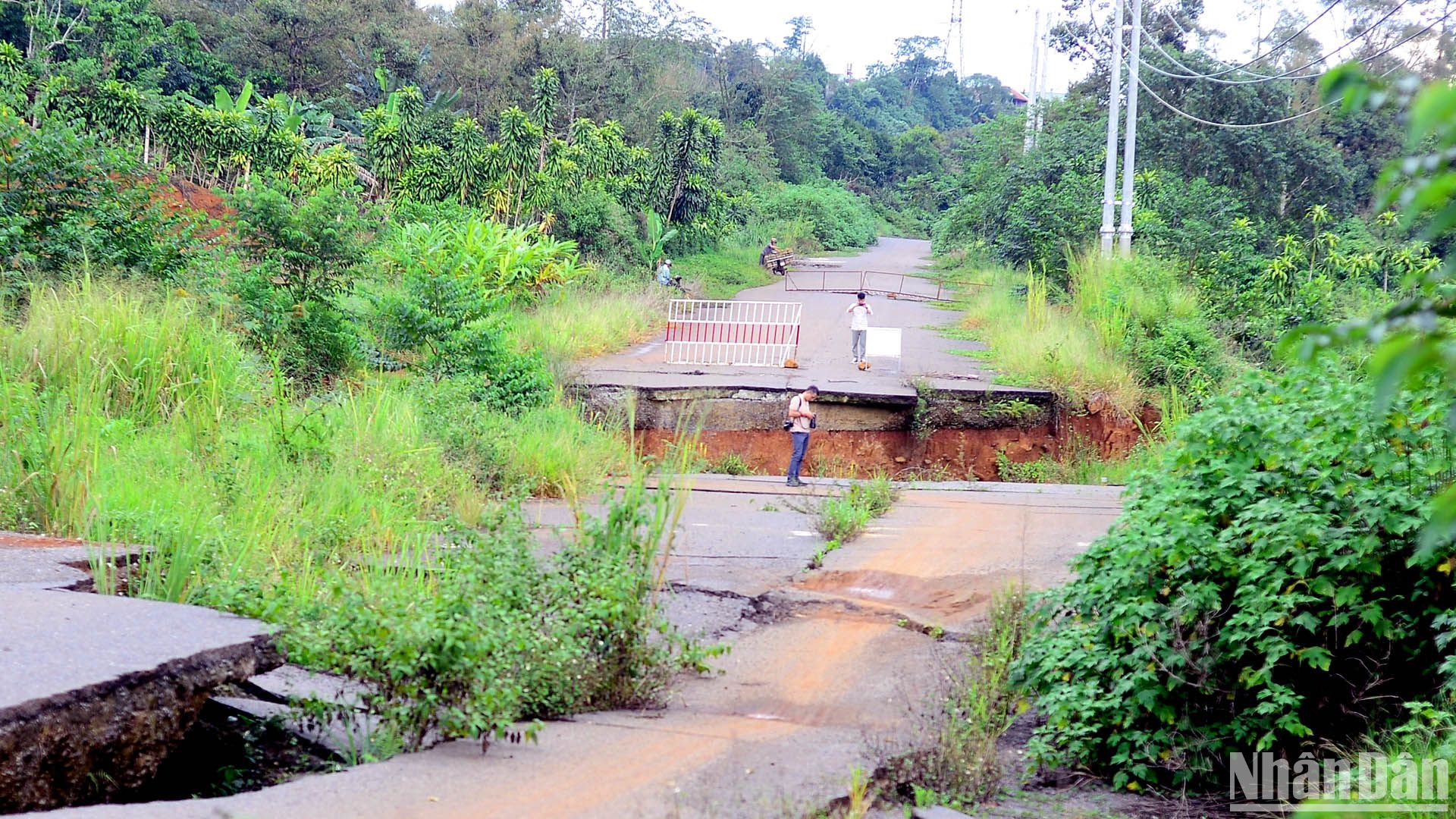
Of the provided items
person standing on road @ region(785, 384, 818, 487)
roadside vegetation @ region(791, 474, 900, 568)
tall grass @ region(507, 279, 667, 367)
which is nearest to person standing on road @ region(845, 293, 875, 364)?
tall grass @ region(507, 279, 667, 367)

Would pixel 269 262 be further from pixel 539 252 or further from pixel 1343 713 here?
pixel 1343 713

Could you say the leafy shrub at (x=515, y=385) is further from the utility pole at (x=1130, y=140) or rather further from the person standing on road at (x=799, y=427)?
the utility pole at (x=1130, y=140)

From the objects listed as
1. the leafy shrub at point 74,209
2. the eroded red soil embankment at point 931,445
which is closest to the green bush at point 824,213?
the eroded red soil embankment at point 931,445

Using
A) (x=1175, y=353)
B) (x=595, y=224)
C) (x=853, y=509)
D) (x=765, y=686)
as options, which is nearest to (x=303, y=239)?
(x=853, y=509)

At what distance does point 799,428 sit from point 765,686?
24.3ft

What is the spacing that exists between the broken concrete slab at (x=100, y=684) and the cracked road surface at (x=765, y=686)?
0.34 meters

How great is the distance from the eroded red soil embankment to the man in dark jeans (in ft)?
7.44

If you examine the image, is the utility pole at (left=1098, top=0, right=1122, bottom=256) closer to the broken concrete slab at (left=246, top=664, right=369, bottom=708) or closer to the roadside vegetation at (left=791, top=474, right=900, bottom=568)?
the roadside vegetation at (left=791, top=474, right=900, bottom=568)

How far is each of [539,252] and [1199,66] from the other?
59.0 ft

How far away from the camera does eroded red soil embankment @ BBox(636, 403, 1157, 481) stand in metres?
15.8

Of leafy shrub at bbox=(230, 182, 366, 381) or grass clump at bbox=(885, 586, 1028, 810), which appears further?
leafy shrub at bbox=(230, 182, 366, 381)

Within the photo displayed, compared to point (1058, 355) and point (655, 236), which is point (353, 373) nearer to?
point (1058, 355)

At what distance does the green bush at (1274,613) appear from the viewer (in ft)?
16.5

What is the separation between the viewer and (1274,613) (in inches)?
197
